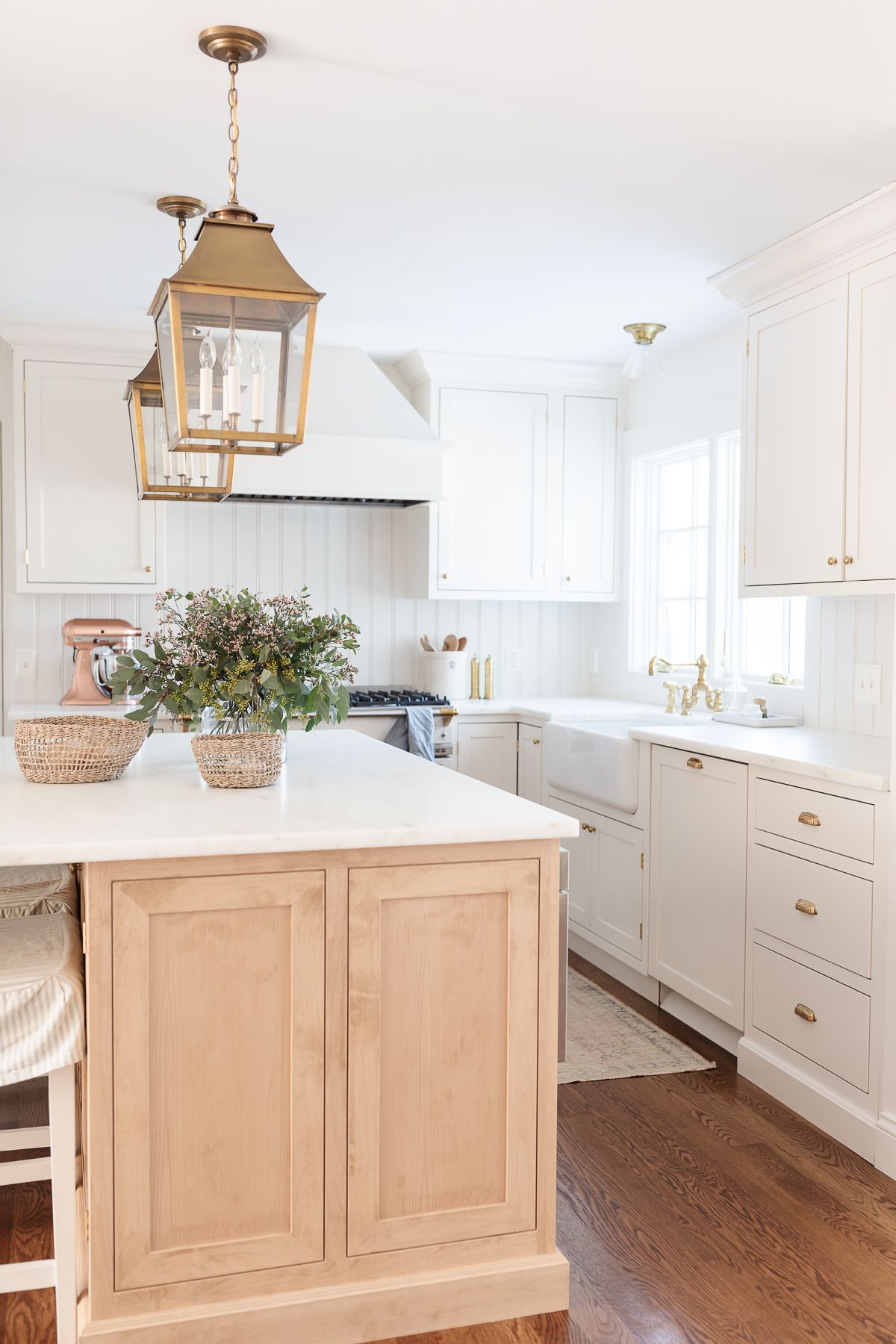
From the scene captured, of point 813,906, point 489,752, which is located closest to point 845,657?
point 813,906

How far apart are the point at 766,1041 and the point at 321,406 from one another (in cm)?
285

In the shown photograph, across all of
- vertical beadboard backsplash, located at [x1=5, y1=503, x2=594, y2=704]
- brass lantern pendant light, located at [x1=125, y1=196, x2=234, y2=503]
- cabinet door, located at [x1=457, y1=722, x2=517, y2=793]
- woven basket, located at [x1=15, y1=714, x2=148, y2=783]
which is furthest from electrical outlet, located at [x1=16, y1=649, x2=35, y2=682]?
woven basket, located at [x1=15, y1=714, x2=148, y2=783]

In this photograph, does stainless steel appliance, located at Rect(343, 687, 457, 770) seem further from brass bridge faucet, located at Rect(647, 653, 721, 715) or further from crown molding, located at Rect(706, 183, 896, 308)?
crown molding, located at Rect(706, 183, 896, 308)

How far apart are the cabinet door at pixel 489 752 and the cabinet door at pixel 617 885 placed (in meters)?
0.71

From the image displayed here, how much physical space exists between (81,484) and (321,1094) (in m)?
3.20

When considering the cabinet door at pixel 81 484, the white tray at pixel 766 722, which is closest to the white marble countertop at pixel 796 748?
the white tray at pixel 766 722

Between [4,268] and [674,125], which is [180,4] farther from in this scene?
[4,268]

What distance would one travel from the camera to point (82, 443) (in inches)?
175

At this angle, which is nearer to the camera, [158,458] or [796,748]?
[158,458]

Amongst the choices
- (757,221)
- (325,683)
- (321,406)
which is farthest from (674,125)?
(321,406)

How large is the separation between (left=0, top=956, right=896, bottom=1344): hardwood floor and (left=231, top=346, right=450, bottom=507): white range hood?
2459 mm

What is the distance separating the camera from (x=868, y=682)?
3.46m

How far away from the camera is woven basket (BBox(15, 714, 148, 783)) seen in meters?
2.31

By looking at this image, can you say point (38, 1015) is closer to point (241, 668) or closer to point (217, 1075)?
point (217, 1075)
